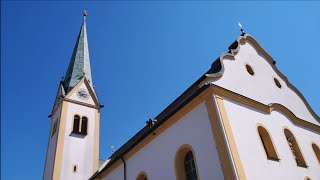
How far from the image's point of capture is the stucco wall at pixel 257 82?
12.6 metres

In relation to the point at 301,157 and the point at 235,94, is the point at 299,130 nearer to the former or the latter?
the point at 301,157

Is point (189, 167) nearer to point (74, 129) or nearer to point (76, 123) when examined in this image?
point (74, 129)

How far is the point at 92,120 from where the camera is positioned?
24.8 meters

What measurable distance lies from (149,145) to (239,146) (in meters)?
5.18

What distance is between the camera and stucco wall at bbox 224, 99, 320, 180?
10.0 meters

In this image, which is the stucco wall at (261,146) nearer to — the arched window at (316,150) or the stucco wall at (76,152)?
the arched window at (316,150)

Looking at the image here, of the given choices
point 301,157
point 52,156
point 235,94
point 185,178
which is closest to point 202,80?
point 235,94

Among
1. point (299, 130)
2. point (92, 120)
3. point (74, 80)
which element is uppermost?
point (74, 80)

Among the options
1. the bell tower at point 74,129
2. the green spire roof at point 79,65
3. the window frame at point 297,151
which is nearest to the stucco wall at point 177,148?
the window frame at point 297,151

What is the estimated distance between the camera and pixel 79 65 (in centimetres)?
2909

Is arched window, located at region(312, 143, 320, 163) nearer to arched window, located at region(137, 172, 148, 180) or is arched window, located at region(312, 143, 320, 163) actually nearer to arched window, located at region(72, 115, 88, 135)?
arched window, located at region(137, 172, 148, 180)

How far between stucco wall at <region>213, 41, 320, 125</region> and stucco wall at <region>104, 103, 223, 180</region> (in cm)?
196

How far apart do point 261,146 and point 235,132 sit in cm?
126

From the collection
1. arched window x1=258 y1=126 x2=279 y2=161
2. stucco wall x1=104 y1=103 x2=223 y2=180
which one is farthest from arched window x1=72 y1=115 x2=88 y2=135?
arched window x1=258 y1=126 x2=279 y2=161
